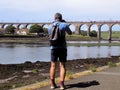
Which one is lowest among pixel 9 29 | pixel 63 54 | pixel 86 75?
pixel 9 29

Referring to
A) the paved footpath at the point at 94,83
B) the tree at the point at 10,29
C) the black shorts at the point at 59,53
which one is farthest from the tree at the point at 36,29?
the black shorts at the point at 59,53

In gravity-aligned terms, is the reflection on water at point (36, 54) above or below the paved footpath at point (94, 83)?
below

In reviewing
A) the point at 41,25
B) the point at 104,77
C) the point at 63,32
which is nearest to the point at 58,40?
the point at 63,32

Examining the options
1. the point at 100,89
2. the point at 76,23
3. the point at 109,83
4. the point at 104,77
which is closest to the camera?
the point at 100,89

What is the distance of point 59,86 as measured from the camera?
10602 mm

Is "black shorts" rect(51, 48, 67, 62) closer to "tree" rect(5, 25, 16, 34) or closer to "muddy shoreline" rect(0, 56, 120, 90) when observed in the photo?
"muddy shoreline" rect(0, 56, 120, 90)

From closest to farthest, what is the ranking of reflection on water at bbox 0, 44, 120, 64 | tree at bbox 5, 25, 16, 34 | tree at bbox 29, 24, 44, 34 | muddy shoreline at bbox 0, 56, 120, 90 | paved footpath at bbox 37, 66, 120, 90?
paved footpath at bbox 37, 66, 120, 90
muddy shoreline at bbox 0, 56, 120, 90
reflection on water at bbox 0, 44, 120, 64
tree at bbox 29, 24, 44, 34
tree at bbox 5, 25, 16, 34

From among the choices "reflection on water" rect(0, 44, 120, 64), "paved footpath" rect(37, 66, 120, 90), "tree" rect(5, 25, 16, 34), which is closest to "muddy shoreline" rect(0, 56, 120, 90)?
"paved footpath" rect(37, 66, 120, 90)

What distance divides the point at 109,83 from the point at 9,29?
599ft

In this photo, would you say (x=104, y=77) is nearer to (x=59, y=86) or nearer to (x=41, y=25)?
(x=59, y=86)

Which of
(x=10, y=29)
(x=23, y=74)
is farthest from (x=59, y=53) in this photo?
(x=10, y=29)

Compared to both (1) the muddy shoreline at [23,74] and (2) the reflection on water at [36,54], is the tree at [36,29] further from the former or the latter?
(1) the muddy shoreline at [23,74]

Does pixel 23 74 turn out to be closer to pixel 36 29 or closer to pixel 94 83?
pixel 94 83

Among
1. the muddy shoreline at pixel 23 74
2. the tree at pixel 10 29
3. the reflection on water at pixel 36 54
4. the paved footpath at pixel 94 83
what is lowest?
the tree at pixel 10 29
